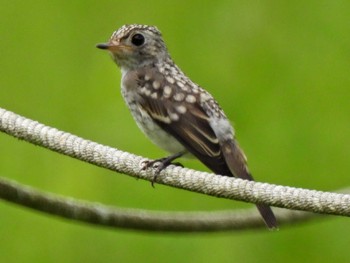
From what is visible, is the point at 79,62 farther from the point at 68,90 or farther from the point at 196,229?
the point at 196,229

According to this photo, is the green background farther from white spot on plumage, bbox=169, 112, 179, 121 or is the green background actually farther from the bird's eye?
white spot on plumage, bbox=169, 112, 179, 121

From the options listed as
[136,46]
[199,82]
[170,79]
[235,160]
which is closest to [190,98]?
[170,79]

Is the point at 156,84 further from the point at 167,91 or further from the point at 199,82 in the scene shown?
the point at 199,82

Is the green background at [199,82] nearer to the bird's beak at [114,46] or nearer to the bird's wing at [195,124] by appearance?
the bird's beak at [114,46]

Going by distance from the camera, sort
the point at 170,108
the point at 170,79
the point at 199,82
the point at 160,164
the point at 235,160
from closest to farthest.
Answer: the point at 160,164 → the point at 235,160 → the point at 170,108 → the point at 170,79 → the point at 199,82

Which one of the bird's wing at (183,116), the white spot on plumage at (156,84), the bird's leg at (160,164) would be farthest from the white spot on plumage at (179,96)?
the bird's leg at (160,164)

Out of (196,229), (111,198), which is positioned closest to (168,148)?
(196,229)

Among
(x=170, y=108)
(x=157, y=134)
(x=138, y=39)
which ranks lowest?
(x=157, y=134)
